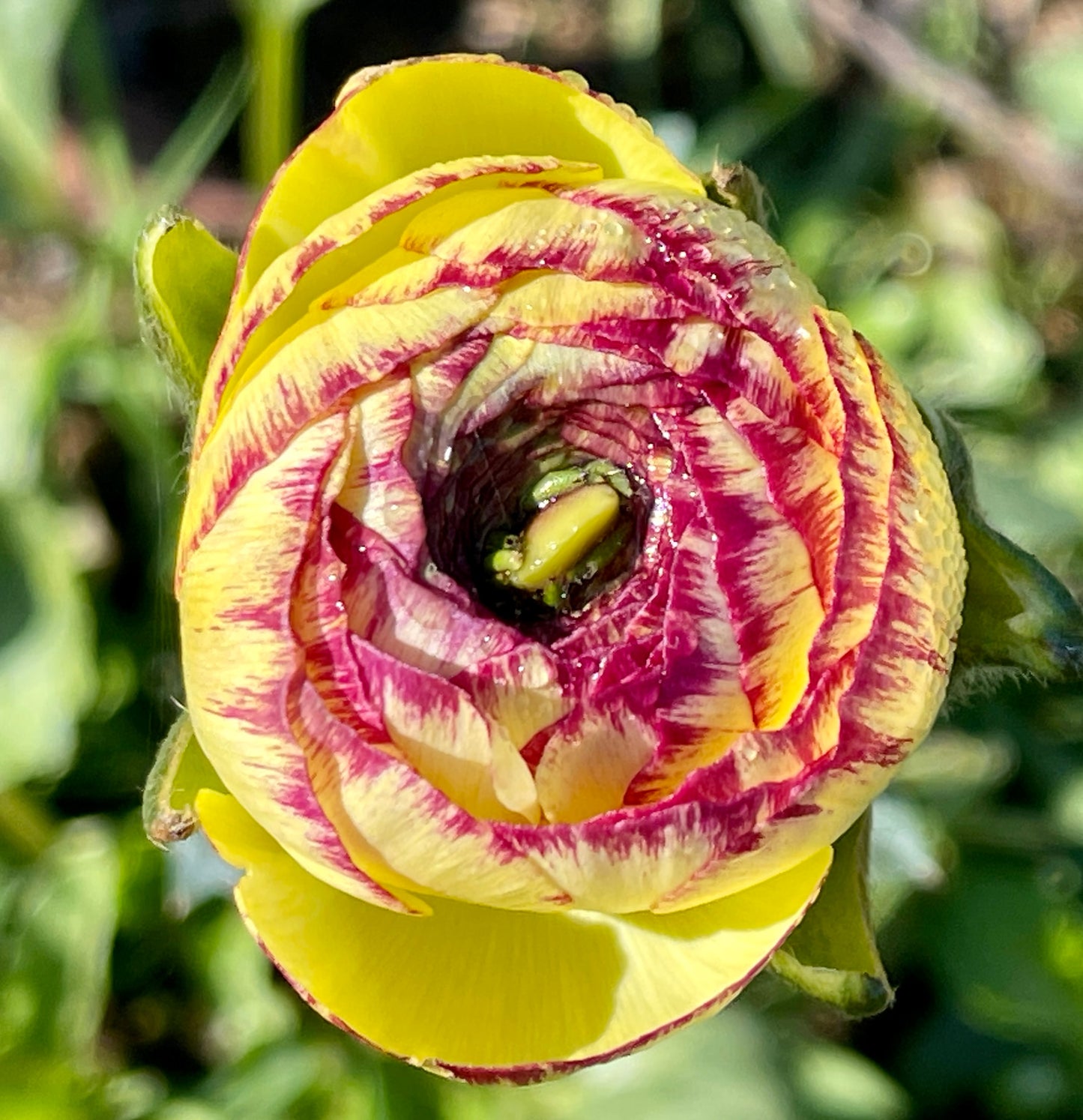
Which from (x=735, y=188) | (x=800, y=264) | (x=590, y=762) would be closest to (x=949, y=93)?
(x=800, y=264)

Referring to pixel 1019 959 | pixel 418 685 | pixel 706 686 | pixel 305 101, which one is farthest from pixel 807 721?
pixel 305 101

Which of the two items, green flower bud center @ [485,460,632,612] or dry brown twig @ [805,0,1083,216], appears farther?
dry brown twig @ [805,0,1083,216]

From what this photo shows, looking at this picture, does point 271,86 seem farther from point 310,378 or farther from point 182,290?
point 310,378

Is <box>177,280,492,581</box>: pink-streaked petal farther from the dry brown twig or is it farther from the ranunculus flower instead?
the dry brown twig

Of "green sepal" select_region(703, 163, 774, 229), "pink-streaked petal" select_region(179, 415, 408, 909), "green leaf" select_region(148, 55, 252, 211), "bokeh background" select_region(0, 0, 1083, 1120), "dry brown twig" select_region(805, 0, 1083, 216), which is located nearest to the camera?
"pink-streaked petal" select_region(179, 415, 408, 909)

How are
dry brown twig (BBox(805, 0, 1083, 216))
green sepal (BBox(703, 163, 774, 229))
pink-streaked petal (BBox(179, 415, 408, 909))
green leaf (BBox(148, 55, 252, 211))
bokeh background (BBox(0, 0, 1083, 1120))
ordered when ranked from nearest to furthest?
pink-streaked petal (BBox(179, 415, 408, 909)), green sepal (BBox(703, 163, 774, 229)), bokeh background (BBox(0, 0, 1083, 1120)), green leaf (BBox(148, 55, 252, 211)), dry brown twig (BBox(805, 0, 1083, 216))

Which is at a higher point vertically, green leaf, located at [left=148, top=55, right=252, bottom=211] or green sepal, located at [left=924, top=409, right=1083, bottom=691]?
green sepal, located at [left=924, top=409, right=1083, bottom=691]

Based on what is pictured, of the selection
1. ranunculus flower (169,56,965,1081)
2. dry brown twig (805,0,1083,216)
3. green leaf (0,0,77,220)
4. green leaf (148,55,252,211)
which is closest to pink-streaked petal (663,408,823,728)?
ranunculus flower (169,56,965,1081)
